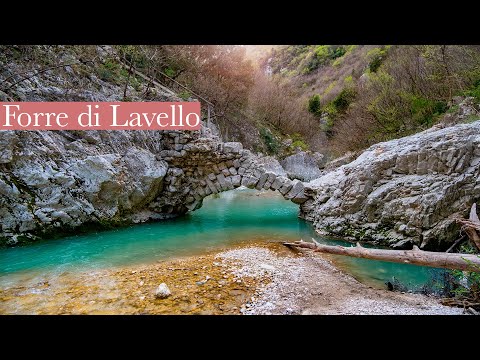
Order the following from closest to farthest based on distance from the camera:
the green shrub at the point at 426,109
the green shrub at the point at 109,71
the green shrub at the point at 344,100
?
the green shrub at the point at 109,71
the green shrub at the point at 426,109
the green shrub at the point at 344,100

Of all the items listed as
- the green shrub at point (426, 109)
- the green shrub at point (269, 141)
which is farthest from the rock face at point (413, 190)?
the green shrub at point (269, 141)

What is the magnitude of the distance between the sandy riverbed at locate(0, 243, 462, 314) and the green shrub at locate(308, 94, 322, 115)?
18582 mm

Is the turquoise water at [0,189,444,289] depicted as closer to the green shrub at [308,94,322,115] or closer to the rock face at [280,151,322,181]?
the rock face at [280,151,322,181]

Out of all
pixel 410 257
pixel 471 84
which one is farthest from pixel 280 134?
pixel 410 257

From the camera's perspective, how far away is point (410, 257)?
148 inches

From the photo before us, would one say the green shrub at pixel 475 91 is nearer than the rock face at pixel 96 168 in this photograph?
No

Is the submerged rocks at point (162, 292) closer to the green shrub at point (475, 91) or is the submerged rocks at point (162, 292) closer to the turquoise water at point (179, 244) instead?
the turquoise water at point (179, 244)

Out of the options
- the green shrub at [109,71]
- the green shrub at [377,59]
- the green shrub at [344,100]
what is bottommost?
the green shrub at [109,71]

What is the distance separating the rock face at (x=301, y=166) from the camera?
1753 cm

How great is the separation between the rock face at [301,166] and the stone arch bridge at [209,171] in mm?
8727

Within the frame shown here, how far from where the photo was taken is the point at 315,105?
22172 millimetres

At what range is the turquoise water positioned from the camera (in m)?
4.83

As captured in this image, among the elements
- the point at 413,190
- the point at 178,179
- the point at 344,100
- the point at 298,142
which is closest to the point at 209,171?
the point at 178,179

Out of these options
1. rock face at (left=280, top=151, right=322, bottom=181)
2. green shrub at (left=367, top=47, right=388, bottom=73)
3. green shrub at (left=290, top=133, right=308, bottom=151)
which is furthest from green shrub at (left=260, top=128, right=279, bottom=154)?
green shrub at (left=367, top=47, right=388, bottom=73)
